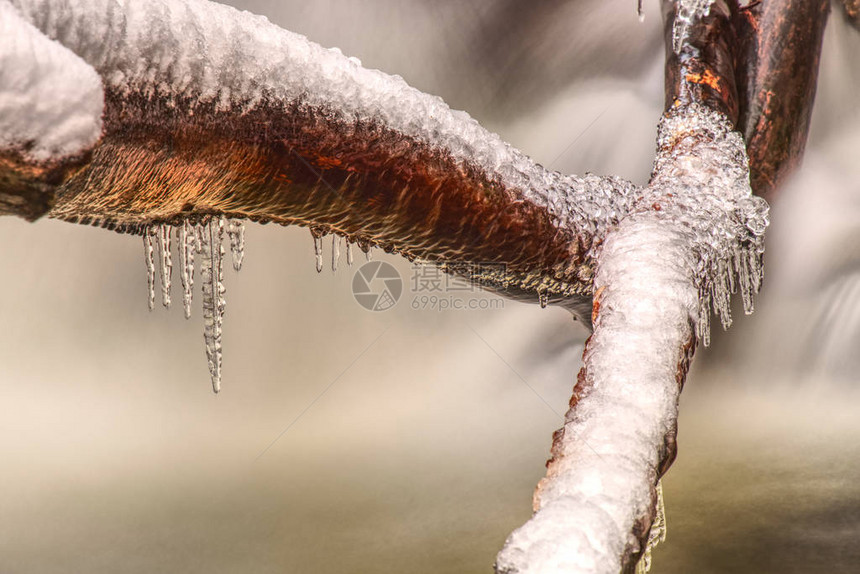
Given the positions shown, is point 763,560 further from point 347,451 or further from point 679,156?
point 347,451

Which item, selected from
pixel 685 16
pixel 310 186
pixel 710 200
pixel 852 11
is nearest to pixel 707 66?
pixel 685 16

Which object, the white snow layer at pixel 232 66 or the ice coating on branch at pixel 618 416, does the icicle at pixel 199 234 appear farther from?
the ice coating on branch at pixel 618 416

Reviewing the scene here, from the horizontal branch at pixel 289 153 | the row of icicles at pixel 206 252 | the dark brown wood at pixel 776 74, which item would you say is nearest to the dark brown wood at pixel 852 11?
the dark brown wood at pixel 776 74

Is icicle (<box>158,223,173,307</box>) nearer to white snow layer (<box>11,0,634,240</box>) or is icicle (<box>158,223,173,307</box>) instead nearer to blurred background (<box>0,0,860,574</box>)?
white snow layer (<box>11,0,634,240</box>)

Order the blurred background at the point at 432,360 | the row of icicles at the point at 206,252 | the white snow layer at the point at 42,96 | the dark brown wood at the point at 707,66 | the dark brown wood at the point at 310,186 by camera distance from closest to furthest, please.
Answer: the white snow layer at the point at 42,96 → the dark brown wood at the point at 310,186 → the row of icicles at the point at 206,252 → the dark brown wood at the point at 707,66 → the blurred background at the point at 432,360

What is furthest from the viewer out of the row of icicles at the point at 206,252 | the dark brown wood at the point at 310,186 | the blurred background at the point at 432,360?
the blurred background at the point at 432,360

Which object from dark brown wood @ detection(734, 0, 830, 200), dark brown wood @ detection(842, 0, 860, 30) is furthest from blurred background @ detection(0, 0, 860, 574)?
dark brown wood @ detection(734, 0, 830, 200)

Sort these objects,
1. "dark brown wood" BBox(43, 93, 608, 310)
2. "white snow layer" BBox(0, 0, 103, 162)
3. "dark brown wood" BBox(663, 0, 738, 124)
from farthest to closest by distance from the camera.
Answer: "dark brown wood" BBox(663, 0, 738, 124) → "dark brown wood" BBox(43, 93, 608, 310) → "white snow layer" BBox(0, 0, 103, 162)

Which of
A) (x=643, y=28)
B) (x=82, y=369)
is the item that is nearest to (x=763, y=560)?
(x=643, y=28)
